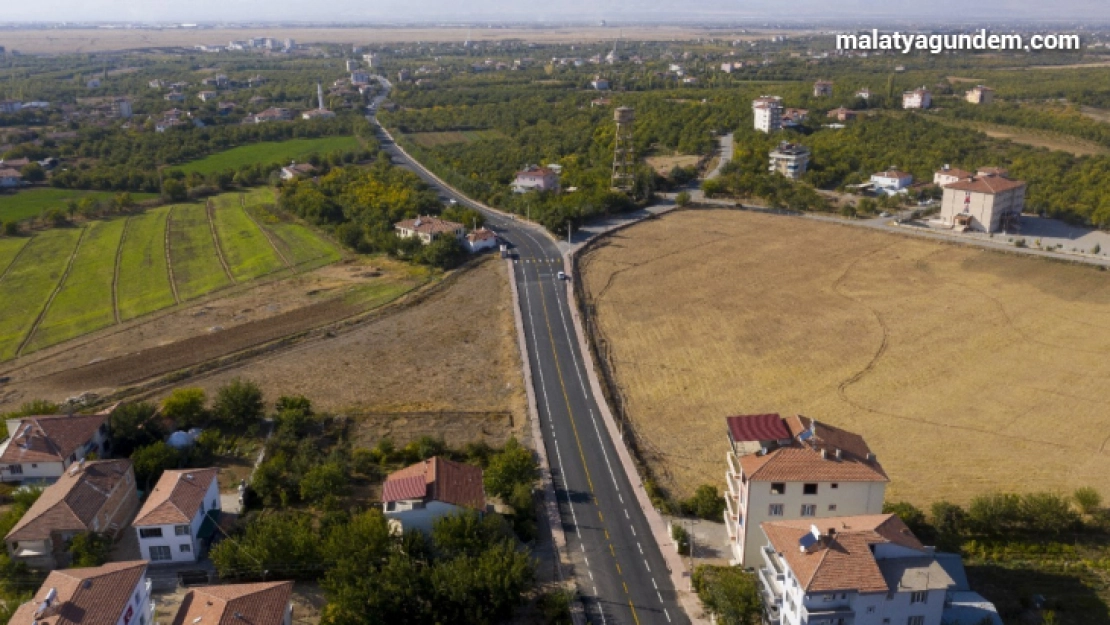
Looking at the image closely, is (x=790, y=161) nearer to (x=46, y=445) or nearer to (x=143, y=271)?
(x=143, y=271)

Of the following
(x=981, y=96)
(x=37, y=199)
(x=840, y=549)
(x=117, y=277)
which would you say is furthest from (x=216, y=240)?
(x=981, y=96)

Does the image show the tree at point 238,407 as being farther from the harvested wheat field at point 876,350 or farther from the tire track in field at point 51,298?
the tire track in field at point 51,298

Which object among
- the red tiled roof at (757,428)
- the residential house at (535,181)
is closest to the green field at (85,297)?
the residential house at (535,181)

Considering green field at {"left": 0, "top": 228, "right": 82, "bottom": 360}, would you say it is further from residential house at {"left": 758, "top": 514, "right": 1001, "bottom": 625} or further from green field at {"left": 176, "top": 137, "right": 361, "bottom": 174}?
residential house at {"left": 758, "top": 514, "right": 1001, "bottom": 625}

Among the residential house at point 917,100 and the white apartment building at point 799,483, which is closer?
the white apartment building at point 799,483

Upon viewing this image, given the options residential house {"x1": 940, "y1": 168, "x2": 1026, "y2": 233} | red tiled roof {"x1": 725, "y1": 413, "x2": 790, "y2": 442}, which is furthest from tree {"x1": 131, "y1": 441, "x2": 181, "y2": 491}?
residential house {"x1": 940, "y1": 168, "x2": 1026, "y2": 233}

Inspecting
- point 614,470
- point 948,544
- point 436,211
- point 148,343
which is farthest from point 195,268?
point 948,544
